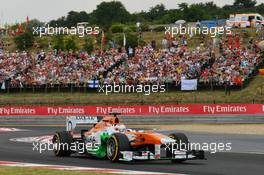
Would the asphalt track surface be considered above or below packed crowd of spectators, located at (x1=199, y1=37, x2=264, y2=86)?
below

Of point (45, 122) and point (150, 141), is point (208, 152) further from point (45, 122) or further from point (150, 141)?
point (45, 122)

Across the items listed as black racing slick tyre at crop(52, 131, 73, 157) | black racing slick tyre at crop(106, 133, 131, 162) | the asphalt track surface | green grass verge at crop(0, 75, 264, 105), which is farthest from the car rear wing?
green grass verge at crop(0, 75, 264, 105)

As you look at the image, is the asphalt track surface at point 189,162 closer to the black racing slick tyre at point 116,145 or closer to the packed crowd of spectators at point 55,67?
the black racing slick tyre at point 116,145

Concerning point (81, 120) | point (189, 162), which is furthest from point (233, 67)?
point (189, 162)

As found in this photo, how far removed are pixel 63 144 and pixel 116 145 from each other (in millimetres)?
2589

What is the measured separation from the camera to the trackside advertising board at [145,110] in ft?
108

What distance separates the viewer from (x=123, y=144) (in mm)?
14289

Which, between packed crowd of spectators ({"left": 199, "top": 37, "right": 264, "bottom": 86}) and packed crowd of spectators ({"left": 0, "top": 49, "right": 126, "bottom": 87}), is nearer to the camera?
packed crowd of spectators ({"left": 199, "top": 37, "right": 264, "bottom": 86})

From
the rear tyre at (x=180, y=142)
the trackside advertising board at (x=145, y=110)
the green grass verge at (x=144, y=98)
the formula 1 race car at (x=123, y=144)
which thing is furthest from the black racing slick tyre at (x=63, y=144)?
the green grass verge at (x=144, y=98)

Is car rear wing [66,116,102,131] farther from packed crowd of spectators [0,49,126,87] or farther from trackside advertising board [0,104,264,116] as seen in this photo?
packed crowd of spectators [0,49,126,87]

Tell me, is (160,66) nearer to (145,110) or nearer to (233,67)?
(233,67)

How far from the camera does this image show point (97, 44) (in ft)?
196

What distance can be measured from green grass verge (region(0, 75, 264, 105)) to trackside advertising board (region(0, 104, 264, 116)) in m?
2.74

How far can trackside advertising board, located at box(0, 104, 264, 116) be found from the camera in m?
33.0
